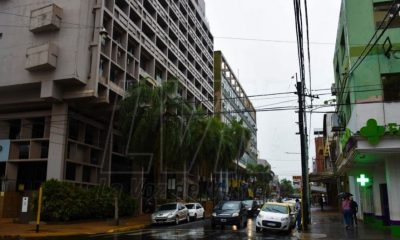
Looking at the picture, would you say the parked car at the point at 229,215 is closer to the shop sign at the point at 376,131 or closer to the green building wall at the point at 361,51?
the shop sign at the point at 376,131

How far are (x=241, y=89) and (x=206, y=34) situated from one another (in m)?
32.6

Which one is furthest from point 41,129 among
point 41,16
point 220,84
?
point 220,84

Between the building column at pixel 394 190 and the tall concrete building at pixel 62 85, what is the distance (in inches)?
774

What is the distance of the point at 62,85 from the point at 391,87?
75.0ft

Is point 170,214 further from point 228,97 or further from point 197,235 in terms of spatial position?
point 228,97

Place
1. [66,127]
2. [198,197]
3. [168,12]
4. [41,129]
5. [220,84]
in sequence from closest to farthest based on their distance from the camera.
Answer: [66,127] → [41,129] → [168,12] → [198,197] → [220,84]

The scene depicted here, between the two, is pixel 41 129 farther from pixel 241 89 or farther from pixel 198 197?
pixel 241 89

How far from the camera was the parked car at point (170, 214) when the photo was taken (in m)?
29.8

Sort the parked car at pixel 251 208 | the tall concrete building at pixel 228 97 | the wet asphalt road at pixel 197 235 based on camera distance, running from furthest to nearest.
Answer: the tall concrete building at pixel 228 97 < the parked car at pixel 251 208 < the wet asphalt road at pixel 197 235

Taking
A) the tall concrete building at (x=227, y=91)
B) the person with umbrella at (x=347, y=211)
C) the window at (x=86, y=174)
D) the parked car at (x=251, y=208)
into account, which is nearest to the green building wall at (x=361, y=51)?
the person with umbrella at (x=347, y=211)

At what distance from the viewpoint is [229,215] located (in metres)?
26.1

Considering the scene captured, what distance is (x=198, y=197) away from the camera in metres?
58.0

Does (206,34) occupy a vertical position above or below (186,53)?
above

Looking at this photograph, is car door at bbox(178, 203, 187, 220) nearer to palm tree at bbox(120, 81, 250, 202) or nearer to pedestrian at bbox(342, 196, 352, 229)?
palm tree at bbox(120, 81, 250, 202)
